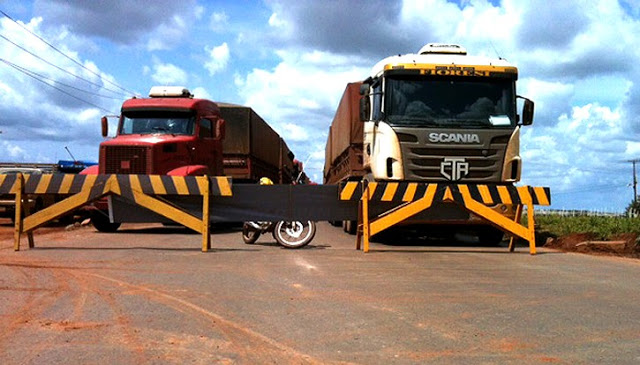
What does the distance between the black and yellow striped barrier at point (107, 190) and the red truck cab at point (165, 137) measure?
176 inches

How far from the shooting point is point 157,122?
1705 centimetres

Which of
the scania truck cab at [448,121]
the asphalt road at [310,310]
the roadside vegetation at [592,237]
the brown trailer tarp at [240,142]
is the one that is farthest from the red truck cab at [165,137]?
the roadside vegetation at [592,237]


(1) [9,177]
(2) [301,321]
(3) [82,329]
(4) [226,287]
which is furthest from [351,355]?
(1) [9,177]

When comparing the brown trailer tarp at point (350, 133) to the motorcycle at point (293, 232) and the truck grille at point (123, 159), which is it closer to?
the motorcycle at point (293, 232)

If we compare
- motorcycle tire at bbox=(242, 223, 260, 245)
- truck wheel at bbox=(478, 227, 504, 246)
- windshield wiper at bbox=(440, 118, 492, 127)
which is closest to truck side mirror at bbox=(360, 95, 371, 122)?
windshield wiper at bbox=(440, 118, 492, 127)

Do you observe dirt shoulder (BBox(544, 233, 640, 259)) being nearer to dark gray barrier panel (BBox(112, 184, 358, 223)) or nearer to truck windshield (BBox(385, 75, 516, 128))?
truck windshield (BBox(385, 75, 516, 128))

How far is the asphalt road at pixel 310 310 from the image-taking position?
4.64 metres

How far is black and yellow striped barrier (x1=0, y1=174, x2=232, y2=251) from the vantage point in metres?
11.1

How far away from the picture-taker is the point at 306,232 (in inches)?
484

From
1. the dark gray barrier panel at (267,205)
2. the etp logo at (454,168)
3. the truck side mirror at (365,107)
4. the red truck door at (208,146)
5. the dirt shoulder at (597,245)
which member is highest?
the truck side mirror at (365,107)

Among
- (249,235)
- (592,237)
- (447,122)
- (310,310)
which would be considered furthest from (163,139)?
(592,237)

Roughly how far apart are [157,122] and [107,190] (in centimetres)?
604

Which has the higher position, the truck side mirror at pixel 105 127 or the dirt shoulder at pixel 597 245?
the truck side mirror at pixel 105 127

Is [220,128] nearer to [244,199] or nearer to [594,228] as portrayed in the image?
[244,199]
